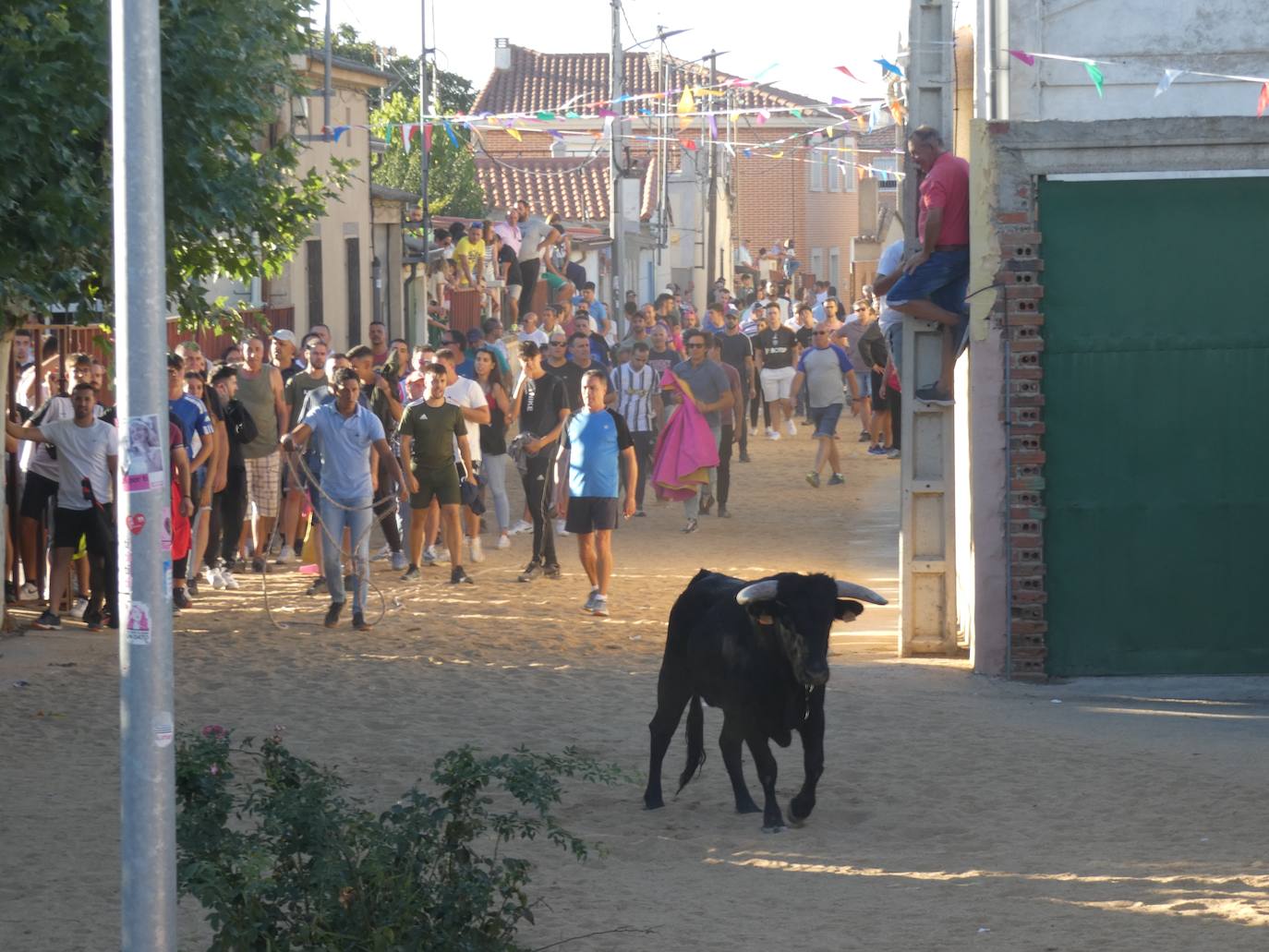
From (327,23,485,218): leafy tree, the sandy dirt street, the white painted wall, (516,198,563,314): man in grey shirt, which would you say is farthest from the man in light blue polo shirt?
(327,23,485,218): leafy tree

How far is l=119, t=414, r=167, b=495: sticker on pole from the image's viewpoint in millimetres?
5043

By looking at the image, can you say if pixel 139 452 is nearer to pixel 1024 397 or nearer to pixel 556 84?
pixel 1024 397

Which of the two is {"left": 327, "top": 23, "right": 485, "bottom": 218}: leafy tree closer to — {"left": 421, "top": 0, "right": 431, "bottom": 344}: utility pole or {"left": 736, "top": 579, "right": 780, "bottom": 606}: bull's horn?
{"left": 421, "top": 0, "right": 431, "bottom": 344}: utility pole

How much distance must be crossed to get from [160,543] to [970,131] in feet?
26.0

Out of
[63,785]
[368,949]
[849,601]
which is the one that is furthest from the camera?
[63,785]

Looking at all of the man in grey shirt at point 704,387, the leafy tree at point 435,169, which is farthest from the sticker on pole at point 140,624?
the leafy tree at point 435,169

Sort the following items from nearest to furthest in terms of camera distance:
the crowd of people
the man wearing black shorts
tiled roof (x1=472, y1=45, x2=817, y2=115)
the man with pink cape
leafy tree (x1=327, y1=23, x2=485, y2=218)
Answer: the man wearing black shorts → the crowd of people → the man with pink cape → leafy tree (x1=327, y1=23, x2=485, y2=218) → tiled roof (x1=472, y1=45, x2=817, y2=115)

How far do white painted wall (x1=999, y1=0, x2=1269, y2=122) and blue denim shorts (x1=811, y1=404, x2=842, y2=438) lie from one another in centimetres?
544

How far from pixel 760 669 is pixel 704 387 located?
1160 cm

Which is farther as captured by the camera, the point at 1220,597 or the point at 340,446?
the point at 340,446

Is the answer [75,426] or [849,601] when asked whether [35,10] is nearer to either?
[75,426]

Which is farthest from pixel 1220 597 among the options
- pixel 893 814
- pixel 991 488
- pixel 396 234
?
pixel 396 234

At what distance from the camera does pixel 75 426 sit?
42.8 ft

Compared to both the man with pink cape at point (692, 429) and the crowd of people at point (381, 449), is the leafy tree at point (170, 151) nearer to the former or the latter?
the crowd of people at point (381, 449)
